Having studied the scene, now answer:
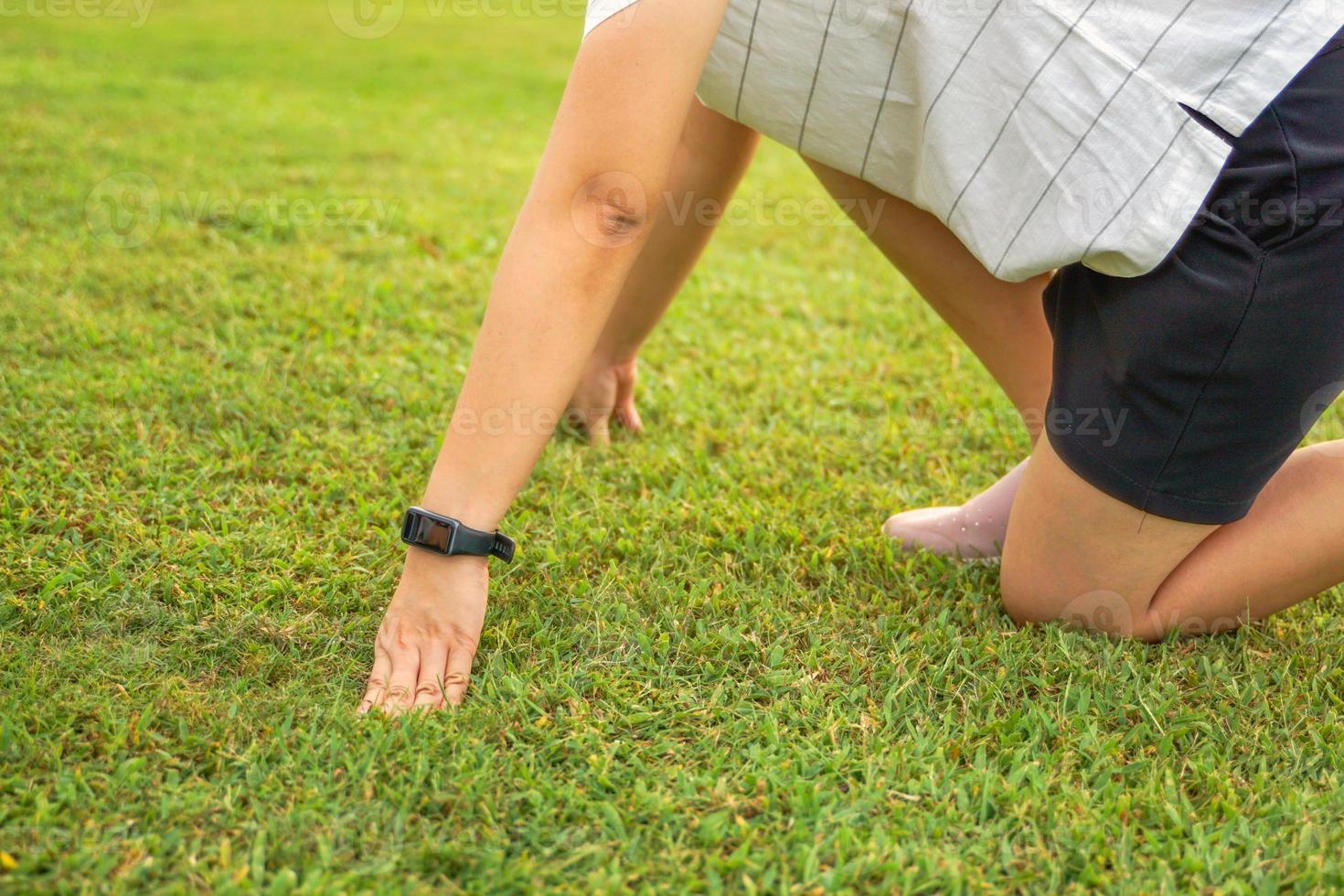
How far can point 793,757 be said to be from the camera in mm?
1280

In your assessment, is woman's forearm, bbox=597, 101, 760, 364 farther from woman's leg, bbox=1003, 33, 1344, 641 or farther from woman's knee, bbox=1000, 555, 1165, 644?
woman's knee, bbox=1000, 555, 1165, 644

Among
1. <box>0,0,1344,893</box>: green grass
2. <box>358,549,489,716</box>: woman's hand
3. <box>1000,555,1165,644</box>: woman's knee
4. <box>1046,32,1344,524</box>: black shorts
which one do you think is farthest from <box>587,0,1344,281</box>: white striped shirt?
<box>358,549,489,716</box>: woman's hand

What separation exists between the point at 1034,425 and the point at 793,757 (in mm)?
808

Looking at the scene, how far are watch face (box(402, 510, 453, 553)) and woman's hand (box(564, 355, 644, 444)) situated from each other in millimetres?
732

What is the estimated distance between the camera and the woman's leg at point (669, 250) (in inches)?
75.7

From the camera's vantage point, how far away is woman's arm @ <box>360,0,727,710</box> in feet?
4.28

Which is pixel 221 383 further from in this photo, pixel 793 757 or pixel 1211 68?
pixel 1211 68

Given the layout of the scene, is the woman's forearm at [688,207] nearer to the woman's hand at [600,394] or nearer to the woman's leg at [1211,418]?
the woman's hand at [600,394]

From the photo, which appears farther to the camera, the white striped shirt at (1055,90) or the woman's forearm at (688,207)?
the woman's forearm at (688,207)

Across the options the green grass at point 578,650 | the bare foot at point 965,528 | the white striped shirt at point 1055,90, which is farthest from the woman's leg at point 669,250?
the bare foot at point 965,528

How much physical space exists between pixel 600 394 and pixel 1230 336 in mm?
1092

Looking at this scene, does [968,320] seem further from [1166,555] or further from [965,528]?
[1166,555]

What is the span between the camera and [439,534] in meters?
1.35

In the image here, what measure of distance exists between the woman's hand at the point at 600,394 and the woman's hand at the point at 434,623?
712 millimetres
